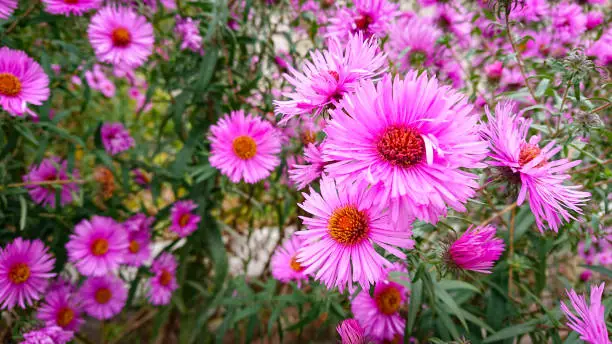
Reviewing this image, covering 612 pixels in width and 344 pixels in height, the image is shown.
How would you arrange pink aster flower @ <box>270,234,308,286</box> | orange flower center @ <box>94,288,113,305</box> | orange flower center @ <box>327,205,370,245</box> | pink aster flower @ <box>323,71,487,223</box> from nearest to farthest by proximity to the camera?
pink aster flower @ <box>323,71,487,223</box>
orange flower center @ <box>327,205,370,245</box>
pink aster flower @ <box>270,234,308,286</box>
orange flower center @ <box>94,288,113,305</box>

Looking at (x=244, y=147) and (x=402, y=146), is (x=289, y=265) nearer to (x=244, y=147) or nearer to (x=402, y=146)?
(x=244, y=147)

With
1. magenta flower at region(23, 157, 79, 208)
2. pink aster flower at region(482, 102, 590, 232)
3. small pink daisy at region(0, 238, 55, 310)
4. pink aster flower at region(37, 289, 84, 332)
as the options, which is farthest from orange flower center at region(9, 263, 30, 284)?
pink aster flower at region(482, 102, 590, 232)

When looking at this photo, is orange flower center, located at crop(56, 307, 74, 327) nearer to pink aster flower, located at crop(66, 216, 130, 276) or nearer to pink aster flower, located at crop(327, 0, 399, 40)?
pink aster flower, located at crop(66, 216, 130, 276)

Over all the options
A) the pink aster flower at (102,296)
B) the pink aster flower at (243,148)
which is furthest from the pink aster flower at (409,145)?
the pink aster flower at (102,296)

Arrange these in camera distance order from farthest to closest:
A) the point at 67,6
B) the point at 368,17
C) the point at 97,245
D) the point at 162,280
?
the point at 162,280 → the point at 97,245 → the point at 67,6 → the point at 368,17

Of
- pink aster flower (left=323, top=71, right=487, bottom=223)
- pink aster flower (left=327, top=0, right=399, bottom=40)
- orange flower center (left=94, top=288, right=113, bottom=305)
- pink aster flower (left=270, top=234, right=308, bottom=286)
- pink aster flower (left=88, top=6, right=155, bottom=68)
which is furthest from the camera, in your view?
orange flower center (left=94, top=288, right=113, bottom=305)

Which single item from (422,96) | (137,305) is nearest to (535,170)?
(422,96)

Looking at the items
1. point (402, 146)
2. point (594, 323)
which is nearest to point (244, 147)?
point (402, 146)

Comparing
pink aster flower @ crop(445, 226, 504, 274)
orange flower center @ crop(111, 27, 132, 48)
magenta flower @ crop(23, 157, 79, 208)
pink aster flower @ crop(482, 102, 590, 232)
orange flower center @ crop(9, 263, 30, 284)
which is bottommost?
orange flower center @ crop(9, 263, 30, 284)
